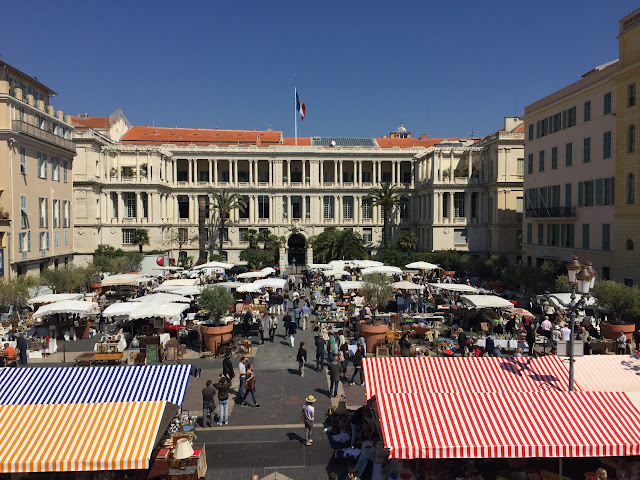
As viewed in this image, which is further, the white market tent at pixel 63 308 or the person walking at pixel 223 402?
the white market tent at pixel 63 308

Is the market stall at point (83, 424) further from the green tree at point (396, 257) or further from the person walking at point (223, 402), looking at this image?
the green tree at point (396, 257)

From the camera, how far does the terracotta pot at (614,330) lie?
21.8 metres

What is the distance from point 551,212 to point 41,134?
3994cm

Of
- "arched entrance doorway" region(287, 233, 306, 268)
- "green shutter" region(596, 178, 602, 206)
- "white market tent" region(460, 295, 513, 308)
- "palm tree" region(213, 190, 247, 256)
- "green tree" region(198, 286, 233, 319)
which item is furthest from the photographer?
"arched entrance doorway" region(287, 233, 306, 268)

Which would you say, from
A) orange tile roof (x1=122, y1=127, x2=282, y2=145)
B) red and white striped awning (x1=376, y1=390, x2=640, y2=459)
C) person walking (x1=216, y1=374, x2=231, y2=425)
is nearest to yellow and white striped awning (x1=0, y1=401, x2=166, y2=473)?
person walking (x1=216, y1=374, x2=231, y2=425)

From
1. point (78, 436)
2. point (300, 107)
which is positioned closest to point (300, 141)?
point (300, 107)

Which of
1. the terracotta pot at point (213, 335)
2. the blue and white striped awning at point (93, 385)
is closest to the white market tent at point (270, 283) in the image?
the terracotta pot at point (213, 335)

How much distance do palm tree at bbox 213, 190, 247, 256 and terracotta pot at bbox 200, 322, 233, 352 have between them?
35711 millimetres

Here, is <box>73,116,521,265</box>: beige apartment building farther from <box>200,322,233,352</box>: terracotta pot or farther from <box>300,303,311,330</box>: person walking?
<box>200,322,233,352</box>: terracotta pot

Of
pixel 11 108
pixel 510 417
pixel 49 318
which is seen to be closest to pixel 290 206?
pixel 11 108

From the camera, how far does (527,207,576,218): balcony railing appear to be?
35.9 metres

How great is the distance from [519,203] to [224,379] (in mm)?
43729

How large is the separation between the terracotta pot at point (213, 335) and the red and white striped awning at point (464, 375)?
390 inches

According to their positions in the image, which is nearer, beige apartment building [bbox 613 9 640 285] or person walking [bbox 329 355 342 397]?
person walking [bbox 329 355 342 397]
